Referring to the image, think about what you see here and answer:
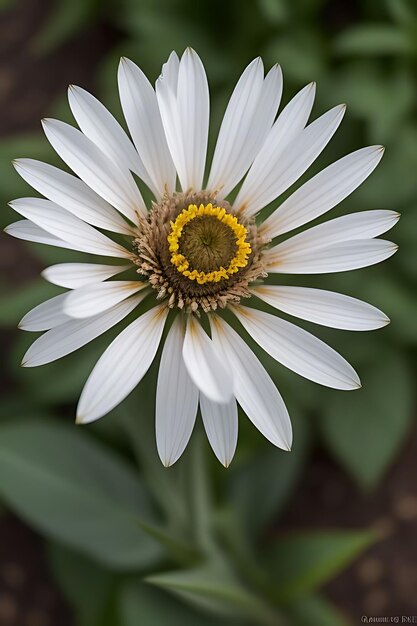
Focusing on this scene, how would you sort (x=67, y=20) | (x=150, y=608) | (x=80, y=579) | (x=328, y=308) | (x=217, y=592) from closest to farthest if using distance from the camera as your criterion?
(x=328, y=308) → (x=217, y=592) → (x=150, y=608) → (x=80, y=579) → (x=67, y=20)

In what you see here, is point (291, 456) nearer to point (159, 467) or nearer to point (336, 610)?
point (336, 610)

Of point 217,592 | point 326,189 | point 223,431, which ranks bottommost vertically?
point 217,592

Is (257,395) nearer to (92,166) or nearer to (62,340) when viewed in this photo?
(62,340)

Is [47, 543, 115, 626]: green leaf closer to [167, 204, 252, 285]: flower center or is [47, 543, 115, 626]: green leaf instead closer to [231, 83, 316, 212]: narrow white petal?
[167, 204, 252, 285]: flower center

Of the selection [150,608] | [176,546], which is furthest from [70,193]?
[150,608]

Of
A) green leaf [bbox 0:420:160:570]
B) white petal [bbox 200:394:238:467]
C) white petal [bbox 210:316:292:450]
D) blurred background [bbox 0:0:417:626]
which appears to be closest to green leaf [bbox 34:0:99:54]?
blurred background [bbox 0:0:417:626]

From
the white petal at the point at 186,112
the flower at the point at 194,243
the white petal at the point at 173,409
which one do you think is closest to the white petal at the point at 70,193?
the flower at the point at 194,243

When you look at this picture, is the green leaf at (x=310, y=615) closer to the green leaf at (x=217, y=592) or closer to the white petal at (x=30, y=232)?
the green leaf at (x=217, y=592)
